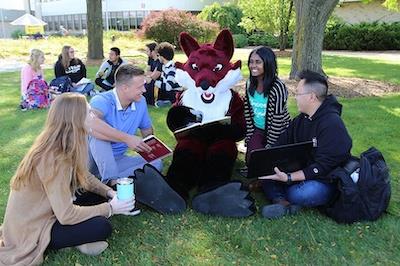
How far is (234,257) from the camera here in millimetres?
3307

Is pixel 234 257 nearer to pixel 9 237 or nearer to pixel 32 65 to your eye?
pixel 9 237

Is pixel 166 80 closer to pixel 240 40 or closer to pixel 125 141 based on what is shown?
pixel 125 141

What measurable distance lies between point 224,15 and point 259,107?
1077 inches

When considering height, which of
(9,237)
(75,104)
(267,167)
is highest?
(75,104)

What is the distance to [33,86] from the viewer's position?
8680mm

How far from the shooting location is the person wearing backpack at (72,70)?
9.74 metres

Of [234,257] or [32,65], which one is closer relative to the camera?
[234,257]

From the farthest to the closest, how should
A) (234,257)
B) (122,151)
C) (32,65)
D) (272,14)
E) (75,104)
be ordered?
(272,14) → (32,65) → (122,151) → (234,257) → (75,104)

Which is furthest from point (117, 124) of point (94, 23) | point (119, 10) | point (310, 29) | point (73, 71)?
point (119, 10)

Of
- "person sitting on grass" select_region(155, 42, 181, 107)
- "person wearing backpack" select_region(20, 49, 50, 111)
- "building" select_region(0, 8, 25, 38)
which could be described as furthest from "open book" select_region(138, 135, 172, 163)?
"building" select_region(0, 8, 25, 38)

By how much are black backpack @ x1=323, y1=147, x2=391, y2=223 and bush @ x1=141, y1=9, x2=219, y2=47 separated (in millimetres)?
21095

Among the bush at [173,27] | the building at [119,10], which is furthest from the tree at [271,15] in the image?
the building at [119,10]

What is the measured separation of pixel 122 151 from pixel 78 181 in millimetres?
1520

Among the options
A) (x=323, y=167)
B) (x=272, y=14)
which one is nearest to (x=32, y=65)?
(x=323, y=167)
